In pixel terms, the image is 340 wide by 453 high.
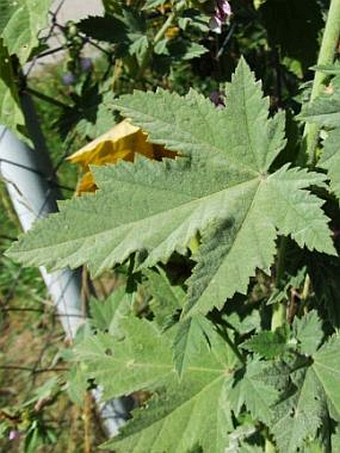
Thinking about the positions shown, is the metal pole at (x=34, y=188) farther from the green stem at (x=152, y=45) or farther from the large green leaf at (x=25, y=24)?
the large green leaf at (x=25, y=24)

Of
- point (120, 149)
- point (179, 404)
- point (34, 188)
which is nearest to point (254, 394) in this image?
point (179, 404)

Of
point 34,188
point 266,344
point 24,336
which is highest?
point 34,188

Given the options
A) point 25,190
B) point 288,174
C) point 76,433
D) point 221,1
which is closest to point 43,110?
point 76,433

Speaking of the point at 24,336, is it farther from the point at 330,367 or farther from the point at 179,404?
the point at 330,367

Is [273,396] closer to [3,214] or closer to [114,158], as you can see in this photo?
[114,158]

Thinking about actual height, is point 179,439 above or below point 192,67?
below
